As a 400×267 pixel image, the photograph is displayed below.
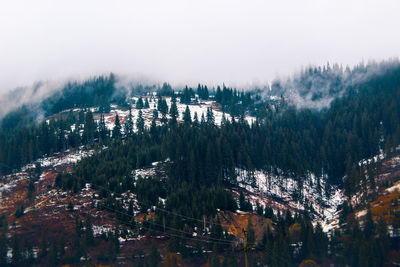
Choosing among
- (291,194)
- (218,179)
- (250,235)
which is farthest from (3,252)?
(291,194)

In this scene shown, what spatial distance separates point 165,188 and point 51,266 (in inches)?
1909

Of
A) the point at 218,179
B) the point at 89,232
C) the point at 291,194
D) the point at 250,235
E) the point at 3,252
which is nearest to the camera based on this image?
the point at 3,252

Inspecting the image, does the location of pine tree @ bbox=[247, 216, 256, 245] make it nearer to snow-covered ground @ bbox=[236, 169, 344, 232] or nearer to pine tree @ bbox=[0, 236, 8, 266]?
snow-covered ground @ bbox=[236, 169, 344, 232]

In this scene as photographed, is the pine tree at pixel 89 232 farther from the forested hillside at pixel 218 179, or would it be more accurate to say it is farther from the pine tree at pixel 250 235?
the pine tree at pixel 250 235

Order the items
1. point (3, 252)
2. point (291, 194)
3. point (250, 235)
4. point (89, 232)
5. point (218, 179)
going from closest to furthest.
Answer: point (3, 252)
point (89, 232)
point (250, 235)
point (218, 179)
point (291, 194)

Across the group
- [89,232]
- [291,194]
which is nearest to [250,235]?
[89,232]

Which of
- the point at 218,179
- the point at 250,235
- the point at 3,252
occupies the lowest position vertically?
the point at 250,235

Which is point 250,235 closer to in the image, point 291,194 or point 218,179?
point 218,179

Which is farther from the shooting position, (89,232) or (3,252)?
(89,232)

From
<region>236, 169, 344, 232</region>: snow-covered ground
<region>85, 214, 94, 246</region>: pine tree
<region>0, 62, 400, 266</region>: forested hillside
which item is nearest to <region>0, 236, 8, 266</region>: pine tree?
<region>0, 62, 400, 266</region>: forested hillside

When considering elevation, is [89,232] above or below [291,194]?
above

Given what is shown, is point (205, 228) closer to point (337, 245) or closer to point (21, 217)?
point (337, 245)

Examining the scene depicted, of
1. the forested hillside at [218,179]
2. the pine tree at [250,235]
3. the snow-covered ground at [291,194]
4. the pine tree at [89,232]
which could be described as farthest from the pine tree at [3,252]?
the snow-covered ground at [291,194]

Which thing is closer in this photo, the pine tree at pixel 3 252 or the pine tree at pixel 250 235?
the pine tree at pixel 3 252
